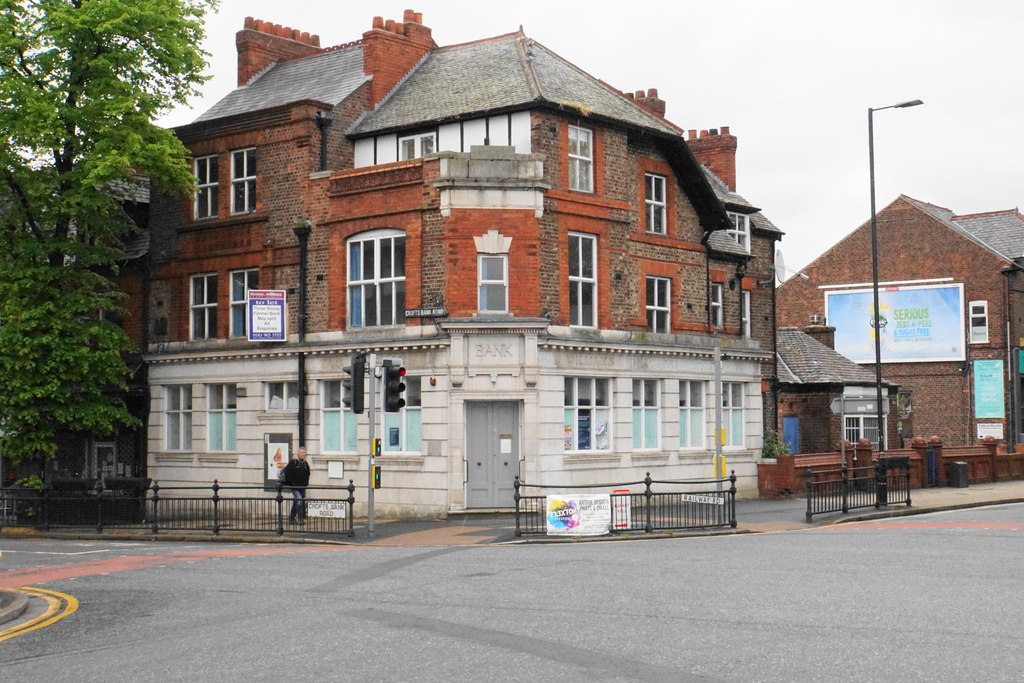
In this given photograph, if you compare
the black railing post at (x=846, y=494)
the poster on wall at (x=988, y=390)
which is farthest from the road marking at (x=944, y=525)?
the poster on wall at (x=988, y=390)

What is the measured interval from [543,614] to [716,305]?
23.2 m

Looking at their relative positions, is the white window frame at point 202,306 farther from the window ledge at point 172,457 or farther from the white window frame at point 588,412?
the white window frame at point 588,412

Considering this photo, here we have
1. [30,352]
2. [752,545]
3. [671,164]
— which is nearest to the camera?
[752,545]

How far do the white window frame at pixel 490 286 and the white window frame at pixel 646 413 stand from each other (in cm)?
511

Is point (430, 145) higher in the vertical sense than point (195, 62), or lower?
lower

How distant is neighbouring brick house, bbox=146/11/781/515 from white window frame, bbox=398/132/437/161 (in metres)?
0.06

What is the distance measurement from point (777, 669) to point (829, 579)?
20.4 ft

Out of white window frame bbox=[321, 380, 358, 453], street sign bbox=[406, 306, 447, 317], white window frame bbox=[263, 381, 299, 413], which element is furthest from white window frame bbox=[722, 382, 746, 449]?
white window frame bbox=[263, 381, 299, 413]

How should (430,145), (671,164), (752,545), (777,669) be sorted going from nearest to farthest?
(777,669) < (752,545) < (430,145) < (671,164)

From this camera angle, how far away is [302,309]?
3072cm

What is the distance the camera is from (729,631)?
38.4 feet

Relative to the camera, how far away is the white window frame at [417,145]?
3036 centimetres

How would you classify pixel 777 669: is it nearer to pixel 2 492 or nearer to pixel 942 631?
pixel 942 631

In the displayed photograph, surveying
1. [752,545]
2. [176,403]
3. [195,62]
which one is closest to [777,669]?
[752,545]
